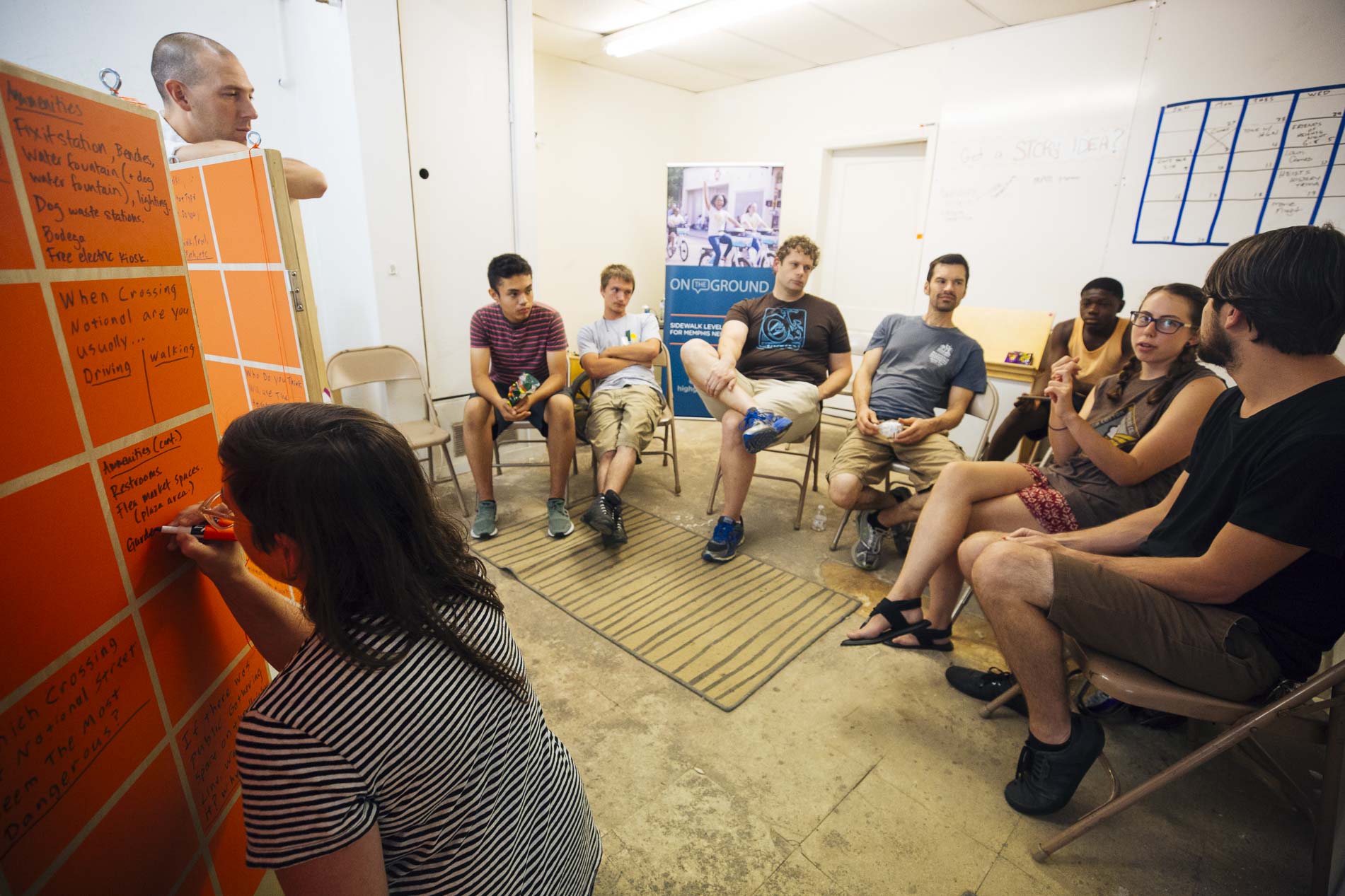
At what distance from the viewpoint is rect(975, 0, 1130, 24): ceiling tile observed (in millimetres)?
3547

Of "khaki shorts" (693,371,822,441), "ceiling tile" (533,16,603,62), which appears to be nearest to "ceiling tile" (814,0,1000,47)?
"ceiling tile" (533,16,603,62)

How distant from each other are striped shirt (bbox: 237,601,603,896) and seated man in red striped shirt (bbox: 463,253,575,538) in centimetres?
217

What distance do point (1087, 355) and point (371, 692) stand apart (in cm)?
382

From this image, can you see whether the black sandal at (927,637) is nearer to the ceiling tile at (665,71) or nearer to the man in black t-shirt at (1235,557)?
the man in black t-shirt at (1235,557)

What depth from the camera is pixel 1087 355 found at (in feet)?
10.7


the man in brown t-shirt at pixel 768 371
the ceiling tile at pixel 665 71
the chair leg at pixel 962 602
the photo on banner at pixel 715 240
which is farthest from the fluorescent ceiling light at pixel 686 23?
the chair leg at pixel 962 602

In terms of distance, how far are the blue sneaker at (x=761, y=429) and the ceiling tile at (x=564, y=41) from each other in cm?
351

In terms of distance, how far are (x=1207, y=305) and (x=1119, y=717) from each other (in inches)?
54.1

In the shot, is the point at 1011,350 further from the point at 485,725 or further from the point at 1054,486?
the point at 485,725

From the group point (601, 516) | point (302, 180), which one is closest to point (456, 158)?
point (302, 180)

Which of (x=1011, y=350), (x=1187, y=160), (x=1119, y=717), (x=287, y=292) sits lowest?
(x=1119, y=717)

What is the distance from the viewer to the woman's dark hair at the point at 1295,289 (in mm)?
1204

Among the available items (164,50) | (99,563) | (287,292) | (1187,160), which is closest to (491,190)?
(164,50)

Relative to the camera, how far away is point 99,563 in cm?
78
